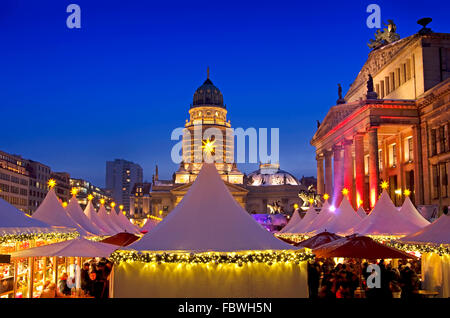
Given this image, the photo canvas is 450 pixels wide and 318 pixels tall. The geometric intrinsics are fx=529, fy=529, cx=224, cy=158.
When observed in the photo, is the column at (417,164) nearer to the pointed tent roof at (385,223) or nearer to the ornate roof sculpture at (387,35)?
the ornate roof sculpture at (387,35)

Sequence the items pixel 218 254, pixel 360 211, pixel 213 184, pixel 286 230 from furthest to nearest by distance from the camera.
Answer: pixel 286 230
pixel 360 211
pixel 213 184
pixel 218 254

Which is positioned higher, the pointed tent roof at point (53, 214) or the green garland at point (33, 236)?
the pointed tent roof at point (53, 214)

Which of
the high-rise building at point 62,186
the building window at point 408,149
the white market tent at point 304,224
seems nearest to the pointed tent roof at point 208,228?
the white market tent at point 304,224

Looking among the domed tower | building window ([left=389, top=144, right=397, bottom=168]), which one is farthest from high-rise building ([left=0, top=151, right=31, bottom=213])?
building window ([left=389, top=144, right=397, bottom=168])

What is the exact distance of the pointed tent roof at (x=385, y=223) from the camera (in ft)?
85.0

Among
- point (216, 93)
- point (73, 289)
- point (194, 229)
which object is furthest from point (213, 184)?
point (216, 93)

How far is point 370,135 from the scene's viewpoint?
46.6 meters

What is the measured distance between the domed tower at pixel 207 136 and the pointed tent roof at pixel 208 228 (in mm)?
115482

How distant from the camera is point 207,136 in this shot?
136m

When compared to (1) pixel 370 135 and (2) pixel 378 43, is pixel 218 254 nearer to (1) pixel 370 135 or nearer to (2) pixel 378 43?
(1) pixel 370 135

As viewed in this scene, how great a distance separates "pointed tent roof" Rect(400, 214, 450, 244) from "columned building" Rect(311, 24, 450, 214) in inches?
1024

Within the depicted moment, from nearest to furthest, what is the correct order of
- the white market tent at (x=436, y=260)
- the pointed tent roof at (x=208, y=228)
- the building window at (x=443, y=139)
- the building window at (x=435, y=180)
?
the pointed tent roof at (x=208, y=228)
the white market tent at (x=436, y=260)
the building window at (x=443, y=139)
the building window at (x=435, y=180)

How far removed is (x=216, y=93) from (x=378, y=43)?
287ft

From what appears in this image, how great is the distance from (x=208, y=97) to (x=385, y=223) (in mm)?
117308
